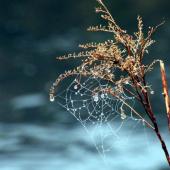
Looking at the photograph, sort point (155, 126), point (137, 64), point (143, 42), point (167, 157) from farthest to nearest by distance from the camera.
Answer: point (143, 42) → point (137, 64) → point (155, 126) → point (167, 157)

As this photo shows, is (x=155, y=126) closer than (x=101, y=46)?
Yes

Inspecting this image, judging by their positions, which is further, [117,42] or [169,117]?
[117,42]

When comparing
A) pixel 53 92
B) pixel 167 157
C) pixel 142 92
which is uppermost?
pixel 53 92

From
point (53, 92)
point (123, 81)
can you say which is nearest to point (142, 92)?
point (123, 81)

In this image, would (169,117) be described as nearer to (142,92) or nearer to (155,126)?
(155,126)

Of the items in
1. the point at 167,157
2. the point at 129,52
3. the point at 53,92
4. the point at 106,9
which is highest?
the point at 106,9

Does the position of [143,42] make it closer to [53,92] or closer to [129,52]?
[129,52]

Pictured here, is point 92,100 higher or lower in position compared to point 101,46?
lower

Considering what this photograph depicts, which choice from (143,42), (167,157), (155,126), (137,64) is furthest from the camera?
(143,42)

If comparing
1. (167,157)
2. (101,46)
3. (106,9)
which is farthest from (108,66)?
(167,157)
